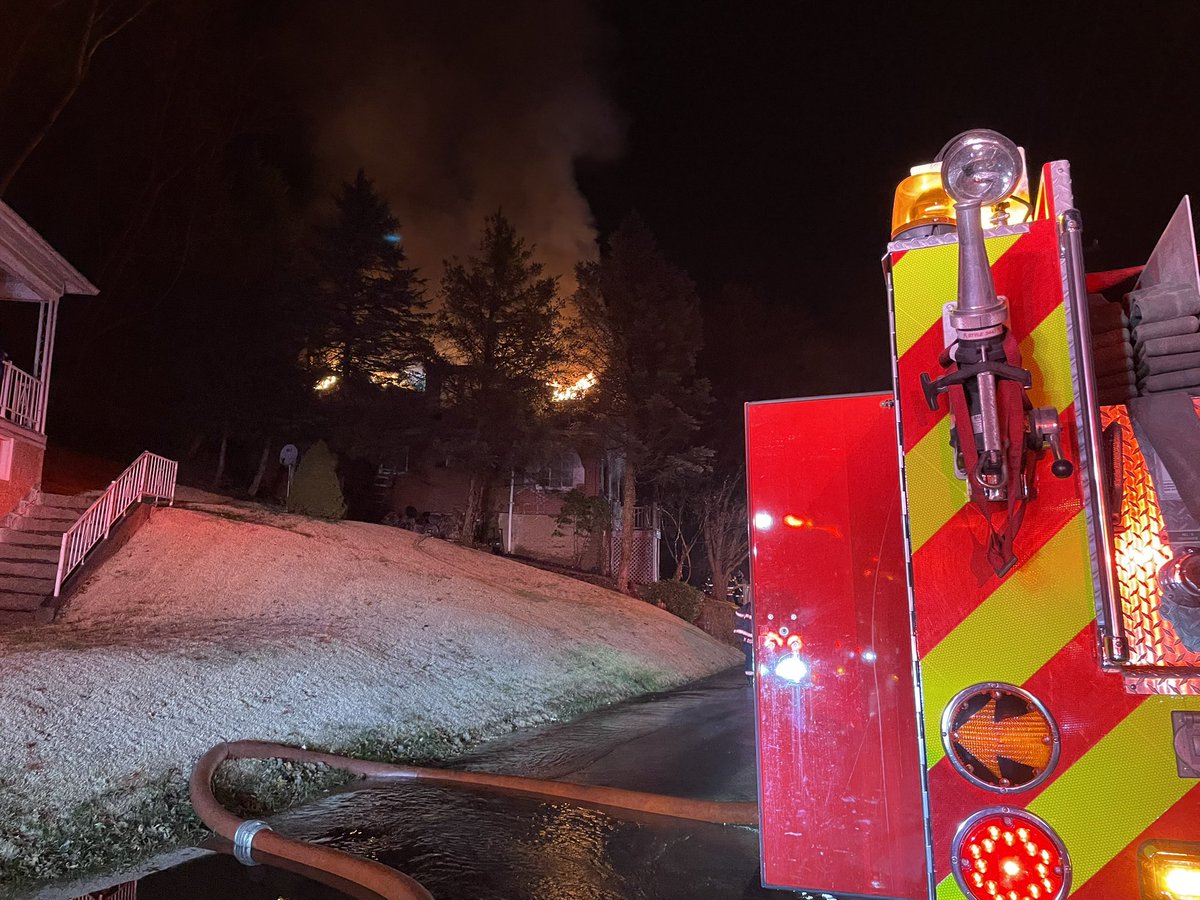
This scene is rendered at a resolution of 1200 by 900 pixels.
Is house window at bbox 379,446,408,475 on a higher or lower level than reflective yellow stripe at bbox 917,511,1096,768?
higher

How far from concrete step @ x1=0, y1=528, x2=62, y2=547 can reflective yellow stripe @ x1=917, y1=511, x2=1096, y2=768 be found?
12615 millimetres

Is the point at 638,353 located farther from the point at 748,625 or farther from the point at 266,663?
the point at 748,625

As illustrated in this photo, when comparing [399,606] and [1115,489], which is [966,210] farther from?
[399,606]

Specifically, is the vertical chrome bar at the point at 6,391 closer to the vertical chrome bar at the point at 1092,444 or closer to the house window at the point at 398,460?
the house window at the point at 398,460

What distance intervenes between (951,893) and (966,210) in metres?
1.78

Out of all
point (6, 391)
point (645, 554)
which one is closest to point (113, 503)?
point (6, 391)

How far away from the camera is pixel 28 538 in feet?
37.0

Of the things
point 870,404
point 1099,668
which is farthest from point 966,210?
point 1099,668

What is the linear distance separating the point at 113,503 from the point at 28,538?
123 cm

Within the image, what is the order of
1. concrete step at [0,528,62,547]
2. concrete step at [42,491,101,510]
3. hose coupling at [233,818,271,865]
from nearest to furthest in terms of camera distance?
hose coupling at [233,818,271,865] < concrete step at [0,528,62,547] < concrete step at [42,491,101,510]

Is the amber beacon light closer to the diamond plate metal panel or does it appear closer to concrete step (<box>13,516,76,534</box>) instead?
the diamond plate metal panel

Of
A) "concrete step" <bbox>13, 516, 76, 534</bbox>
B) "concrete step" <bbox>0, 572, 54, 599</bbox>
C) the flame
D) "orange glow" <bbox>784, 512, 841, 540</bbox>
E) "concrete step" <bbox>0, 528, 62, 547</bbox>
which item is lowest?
"concrete step" <bbox>0, 572, 54, 599</bbox>

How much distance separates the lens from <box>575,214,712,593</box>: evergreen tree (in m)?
22.2

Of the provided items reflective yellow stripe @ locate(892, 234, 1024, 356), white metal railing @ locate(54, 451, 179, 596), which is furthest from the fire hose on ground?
white metal railing @ locate(54, 451, 179, 596)
